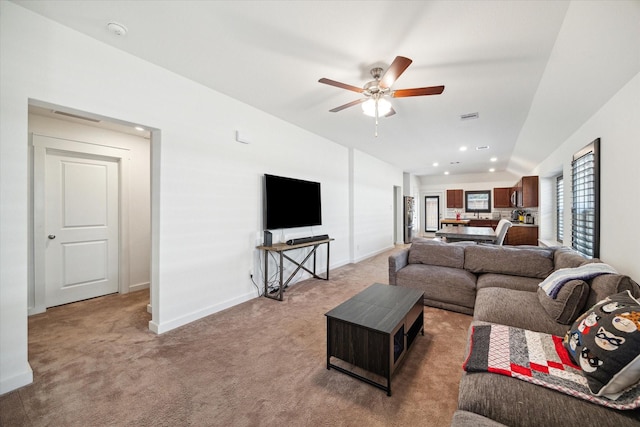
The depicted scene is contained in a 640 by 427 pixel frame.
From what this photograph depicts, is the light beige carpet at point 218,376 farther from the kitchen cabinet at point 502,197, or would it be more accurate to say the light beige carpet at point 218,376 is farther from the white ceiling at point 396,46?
the kitchen cabinet at point 502,197

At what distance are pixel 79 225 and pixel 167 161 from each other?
2016mm

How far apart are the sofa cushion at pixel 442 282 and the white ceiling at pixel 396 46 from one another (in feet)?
7.21

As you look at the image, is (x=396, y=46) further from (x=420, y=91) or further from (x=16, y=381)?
(x=16, y=381)

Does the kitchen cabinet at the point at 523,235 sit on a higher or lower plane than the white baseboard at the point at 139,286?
higher

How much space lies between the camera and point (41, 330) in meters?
2.71

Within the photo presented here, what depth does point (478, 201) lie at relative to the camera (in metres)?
10.1

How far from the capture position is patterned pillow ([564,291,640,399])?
3.66ft

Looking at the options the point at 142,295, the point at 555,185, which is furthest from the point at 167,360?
the point at 555,185

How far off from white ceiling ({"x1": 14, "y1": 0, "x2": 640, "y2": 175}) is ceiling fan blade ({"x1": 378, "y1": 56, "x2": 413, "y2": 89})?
237mm

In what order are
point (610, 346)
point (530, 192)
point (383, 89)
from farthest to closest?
1. point (530, 192)
2. point (383, 89)
3. point (610, 346)

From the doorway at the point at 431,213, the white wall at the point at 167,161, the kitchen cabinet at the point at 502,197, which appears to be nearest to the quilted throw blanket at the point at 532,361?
the white wall at the point at 167,161

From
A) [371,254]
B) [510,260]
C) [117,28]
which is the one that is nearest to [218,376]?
[117,28]

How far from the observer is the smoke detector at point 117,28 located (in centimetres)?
203

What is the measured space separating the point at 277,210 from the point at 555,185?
573cm
